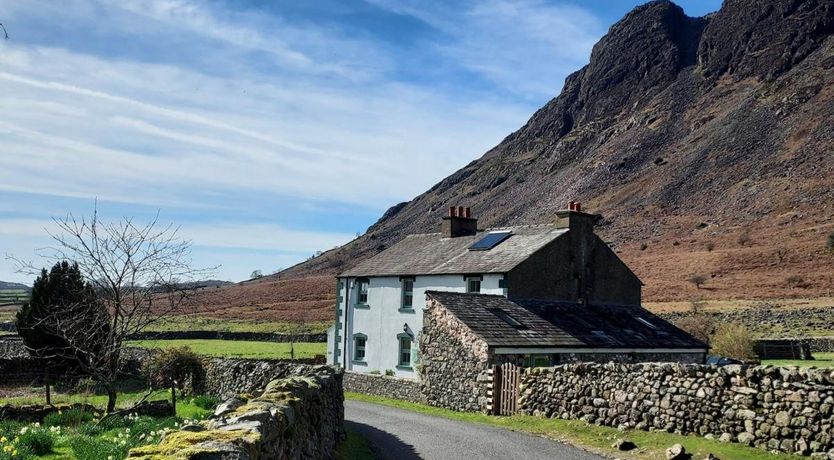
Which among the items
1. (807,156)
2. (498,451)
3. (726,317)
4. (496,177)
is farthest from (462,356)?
(496,177)

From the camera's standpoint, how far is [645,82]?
650 feet

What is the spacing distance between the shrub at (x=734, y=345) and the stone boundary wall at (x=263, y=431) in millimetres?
34256

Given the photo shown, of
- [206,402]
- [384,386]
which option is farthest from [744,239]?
[206,402]

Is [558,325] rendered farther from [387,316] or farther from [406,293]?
[387,316]

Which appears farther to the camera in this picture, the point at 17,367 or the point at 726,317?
the point at 726,317

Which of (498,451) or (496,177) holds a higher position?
(496,177)

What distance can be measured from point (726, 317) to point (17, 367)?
57029mm

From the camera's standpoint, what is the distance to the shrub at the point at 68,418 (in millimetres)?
16969

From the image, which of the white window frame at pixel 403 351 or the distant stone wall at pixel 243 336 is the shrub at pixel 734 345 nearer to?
the white window frame at pixel 403 351

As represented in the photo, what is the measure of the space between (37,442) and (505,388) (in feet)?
50.1

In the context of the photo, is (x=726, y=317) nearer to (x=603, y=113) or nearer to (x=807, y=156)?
(x=807, y=156)

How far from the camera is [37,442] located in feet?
39.8

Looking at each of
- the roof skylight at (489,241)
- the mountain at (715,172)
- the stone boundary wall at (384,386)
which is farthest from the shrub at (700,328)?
the mountain at (715,172)

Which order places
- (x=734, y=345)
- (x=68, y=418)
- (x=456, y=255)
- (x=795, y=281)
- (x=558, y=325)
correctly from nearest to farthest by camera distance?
(x=68, y=418)
(x=558, y=325)
(x=456, y=255)
(x=734, y=345)
(x=795, y=281)
